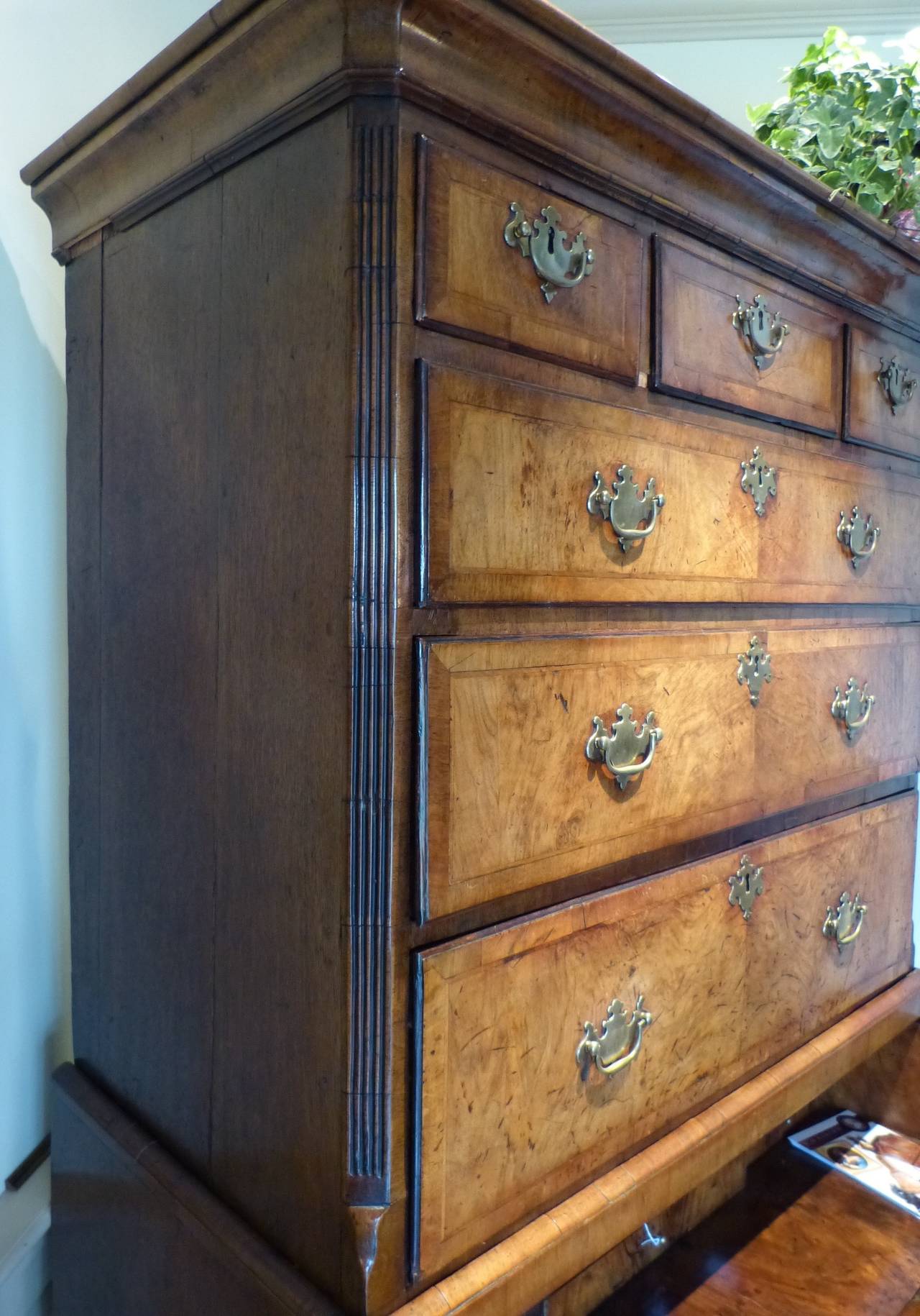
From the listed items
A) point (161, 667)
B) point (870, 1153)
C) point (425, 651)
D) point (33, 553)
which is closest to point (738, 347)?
point (425, 651)

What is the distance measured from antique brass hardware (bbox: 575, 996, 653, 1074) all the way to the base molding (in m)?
0.27

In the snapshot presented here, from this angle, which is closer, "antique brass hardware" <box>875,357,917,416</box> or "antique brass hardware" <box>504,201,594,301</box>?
"antique brass hardware" <box>504,201,594,301</box>

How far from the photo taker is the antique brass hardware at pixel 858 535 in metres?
1.15

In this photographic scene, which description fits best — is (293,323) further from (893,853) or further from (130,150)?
(893,853)

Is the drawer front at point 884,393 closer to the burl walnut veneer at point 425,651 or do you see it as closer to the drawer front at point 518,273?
the burl walnut veneer at point 425,651

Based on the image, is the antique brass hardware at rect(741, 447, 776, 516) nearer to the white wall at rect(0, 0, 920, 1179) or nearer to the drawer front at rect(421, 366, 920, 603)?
the drawer front at rect(421, 366, 920, 603)

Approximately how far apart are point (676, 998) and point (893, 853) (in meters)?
0.53

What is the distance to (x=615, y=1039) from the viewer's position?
0.86 metres

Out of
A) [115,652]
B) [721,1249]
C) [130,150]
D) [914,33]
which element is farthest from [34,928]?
[914,33]

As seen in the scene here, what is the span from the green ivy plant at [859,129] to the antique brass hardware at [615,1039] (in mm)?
965

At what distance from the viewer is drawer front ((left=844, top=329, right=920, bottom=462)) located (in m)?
1.16

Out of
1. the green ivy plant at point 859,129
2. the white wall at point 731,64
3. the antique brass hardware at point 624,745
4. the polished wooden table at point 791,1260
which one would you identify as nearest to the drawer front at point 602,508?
the antique brass hardware at point 624,745

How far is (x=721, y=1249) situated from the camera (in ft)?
3.95

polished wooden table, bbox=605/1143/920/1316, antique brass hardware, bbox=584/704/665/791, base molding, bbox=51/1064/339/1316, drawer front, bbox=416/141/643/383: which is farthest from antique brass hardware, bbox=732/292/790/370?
polished wooden table, bbox=605/1143/920/1316
